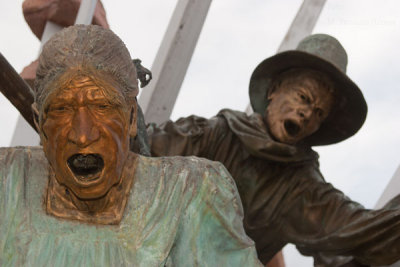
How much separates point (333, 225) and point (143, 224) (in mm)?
1645

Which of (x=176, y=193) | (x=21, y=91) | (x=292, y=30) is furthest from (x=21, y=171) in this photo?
(x=292, y=30)

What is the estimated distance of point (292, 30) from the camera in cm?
495

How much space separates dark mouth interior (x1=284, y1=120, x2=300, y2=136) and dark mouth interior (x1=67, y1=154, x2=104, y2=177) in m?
1.70

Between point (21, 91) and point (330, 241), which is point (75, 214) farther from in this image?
point (330, 241)

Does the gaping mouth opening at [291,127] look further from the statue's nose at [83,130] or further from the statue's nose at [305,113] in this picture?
the statue's nose at [83,130]

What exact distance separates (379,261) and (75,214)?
1.66 meters

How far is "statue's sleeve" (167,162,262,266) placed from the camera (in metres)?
2.12

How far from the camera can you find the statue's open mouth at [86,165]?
2.00 m

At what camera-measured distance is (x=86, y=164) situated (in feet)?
6.61

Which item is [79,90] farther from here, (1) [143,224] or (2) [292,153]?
(2) [292,153]

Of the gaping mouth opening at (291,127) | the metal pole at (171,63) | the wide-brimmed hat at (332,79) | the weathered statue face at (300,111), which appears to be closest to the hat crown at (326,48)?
the wide-brimmed hat at (332,79)

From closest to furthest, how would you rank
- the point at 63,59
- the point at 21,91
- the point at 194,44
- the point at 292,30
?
the point at 63,59, the point at 21,91, the point at 194,44, the point at 292,30

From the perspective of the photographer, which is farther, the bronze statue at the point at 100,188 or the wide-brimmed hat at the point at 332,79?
the wide-brimmed hat at the point at 332,79

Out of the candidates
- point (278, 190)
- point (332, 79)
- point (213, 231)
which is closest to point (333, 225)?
point (278, 190)
